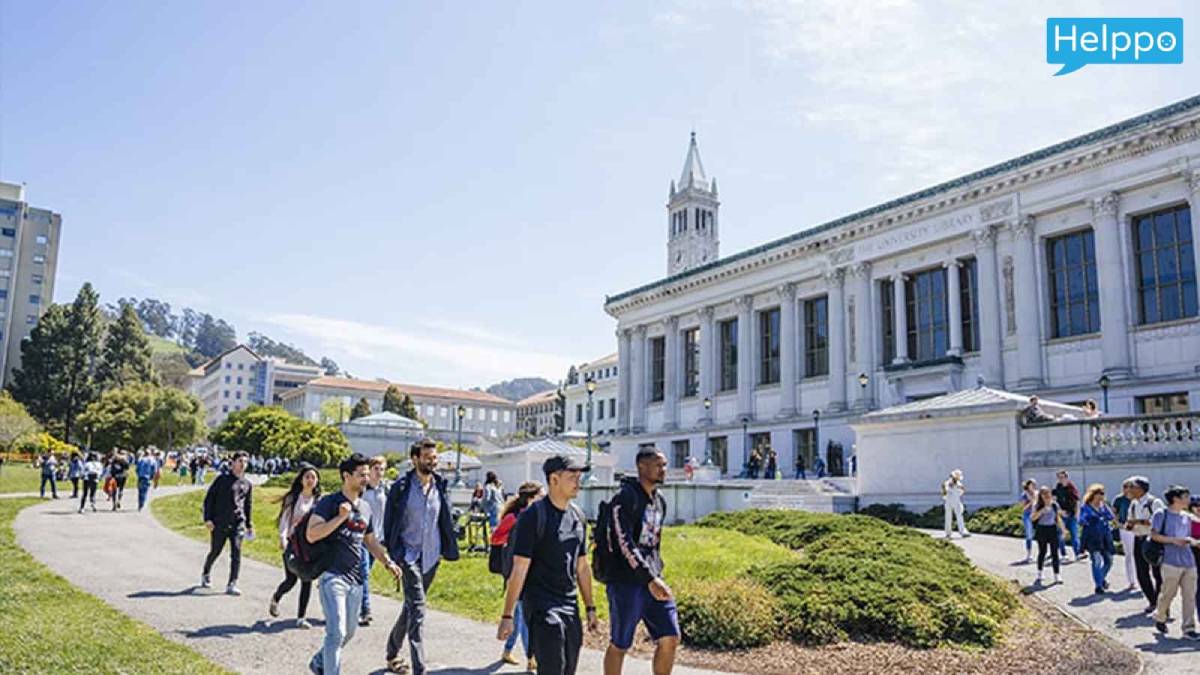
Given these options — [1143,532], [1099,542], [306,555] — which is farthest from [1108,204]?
[306,555]

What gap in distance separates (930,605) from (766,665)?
100 inches

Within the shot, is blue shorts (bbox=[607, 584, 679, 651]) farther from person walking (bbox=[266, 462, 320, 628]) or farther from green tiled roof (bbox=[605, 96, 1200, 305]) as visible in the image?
green tiled roof (bbox=[605, 96, 1200, 305])

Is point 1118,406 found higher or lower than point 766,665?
higher

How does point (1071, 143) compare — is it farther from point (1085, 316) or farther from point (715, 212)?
point (715, 212)

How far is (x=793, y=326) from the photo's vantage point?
160 ft

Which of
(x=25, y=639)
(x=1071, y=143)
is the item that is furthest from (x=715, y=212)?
(x=25, y=639)

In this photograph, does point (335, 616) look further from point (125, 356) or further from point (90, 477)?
point (125, 356)

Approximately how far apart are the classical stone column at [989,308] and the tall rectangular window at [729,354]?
57.7ft

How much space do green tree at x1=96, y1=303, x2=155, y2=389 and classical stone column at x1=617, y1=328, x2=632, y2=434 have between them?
51687 mm

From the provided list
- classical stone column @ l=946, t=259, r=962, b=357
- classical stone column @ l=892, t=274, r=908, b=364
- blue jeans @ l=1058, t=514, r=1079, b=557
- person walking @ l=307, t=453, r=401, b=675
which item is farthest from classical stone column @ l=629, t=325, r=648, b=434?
person walking @ l=307, t=453, r=401, b=675

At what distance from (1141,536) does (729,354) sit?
4207 cm

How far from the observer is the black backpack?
722 centimetres

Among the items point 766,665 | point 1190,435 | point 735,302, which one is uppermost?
point 735,302

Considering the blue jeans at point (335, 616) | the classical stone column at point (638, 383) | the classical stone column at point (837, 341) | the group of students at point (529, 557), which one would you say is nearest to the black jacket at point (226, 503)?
the group of students at point (529, 557)
